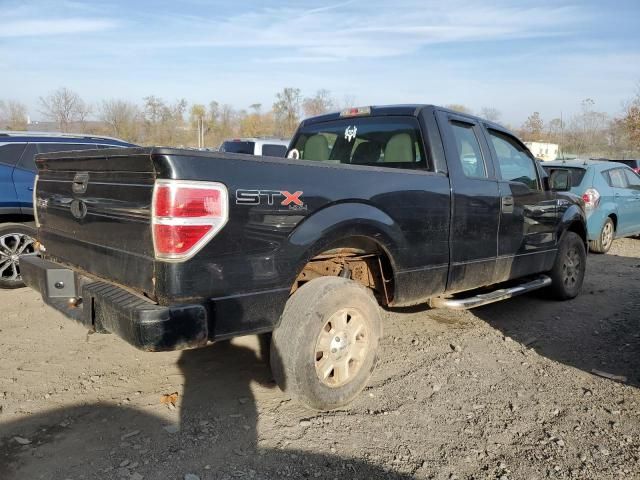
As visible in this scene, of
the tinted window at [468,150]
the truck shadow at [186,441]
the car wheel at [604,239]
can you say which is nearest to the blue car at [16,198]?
the truck shadow at [186,441]

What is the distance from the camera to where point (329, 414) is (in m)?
3.28

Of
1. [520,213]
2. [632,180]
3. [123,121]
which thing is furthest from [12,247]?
[123,121]

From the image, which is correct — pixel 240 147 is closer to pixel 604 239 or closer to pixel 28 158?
pixel 28 158

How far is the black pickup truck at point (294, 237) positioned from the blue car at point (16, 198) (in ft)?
7.92

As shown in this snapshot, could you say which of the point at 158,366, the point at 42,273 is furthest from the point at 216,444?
the point at 42,273

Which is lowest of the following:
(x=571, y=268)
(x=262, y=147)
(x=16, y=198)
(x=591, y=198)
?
(x=571, y=268)

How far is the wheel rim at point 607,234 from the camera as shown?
9.02m

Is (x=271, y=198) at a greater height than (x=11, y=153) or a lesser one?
lesser

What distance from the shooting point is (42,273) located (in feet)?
11.2

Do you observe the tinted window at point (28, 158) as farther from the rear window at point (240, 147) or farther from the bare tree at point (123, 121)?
the bare tree at point (123, 121)

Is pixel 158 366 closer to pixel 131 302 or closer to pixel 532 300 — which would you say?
pixel 131 302

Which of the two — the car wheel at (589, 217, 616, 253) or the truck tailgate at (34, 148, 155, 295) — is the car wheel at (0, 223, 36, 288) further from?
the car wheel at (589, 217, 616, 253)

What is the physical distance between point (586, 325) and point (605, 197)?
14.4 ft

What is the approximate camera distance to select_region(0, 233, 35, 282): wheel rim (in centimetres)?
586
